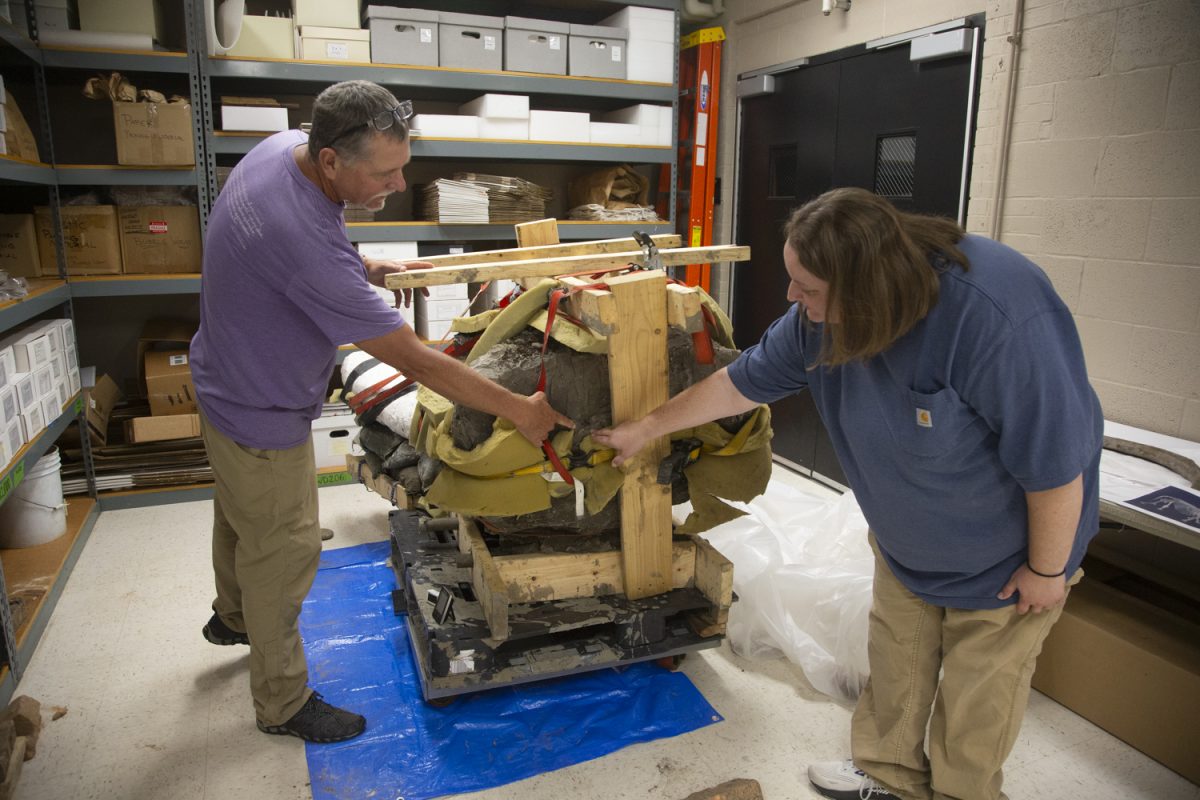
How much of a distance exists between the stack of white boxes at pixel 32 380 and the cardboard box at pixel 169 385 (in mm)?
452

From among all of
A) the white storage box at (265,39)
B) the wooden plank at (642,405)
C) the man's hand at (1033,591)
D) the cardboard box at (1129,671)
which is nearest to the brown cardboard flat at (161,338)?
the white storage box at (265,39)

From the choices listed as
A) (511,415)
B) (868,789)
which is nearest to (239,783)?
(511,415)

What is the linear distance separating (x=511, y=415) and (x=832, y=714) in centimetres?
137

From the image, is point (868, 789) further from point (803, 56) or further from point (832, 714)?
point (803, 56)

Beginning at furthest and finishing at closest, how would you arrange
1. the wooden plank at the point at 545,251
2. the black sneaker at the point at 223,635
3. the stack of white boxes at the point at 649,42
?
the stack of white boxes at the point at 649,42 → the black sneaker at the point at 223,635 → the wooden plank at the point at 545,251

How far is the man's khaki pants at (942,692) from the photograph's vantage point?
1713 mm

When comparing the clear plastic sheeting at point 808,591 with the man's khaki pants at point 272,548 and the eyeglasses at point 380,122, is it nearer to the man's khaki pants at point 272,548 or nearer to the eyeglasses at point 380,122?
the man's khaki pants at point 272,548

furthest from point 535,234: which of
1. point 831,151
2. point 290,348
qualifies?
point 831,151

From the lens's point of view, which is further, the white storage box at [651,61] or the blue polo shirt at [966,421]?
the white storage box at [651,61]

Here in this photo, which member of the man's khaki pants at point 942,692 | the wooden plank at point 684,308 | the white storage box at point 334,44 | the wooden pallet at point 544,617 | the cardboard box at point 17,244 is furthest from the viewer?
the white storage box at point 334,44

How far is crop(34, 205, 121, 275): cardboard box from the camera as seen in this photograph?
382 cm

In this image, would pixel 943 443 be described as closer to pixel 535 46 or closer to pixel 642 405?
pixel 642 405

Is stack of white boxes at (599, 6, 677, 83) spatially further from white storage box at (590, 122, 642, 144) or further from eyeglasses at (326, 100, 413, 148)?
eyeglasses at (326, 100, 413, 148)

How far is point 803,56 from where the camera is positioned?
175 inches
